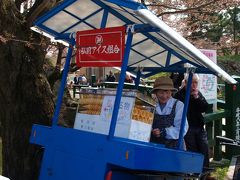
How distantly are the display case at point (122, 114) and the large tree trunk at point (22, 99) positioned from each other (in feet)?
5.81

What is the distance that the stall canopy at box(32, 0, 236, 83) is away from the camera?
3.81 metres

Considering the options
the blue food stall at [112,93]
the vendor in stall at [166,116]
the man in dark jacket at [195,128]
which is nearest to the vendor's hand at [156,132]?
the vendor in stall at [166,116]

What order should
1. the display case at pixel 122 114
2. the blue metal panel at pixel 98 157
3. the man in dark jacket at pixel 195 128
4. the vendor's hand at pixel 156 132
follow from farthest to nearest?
the man in dark jacket at pixel 195 128 → the vendor's hand at pixel 156 132 → the display case at pixel 122 114 → the blue metal panel at pixel 98 157

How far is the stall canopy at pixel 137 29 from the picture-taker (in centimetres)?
381

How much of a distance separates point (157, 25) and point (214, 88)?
17.5 ft

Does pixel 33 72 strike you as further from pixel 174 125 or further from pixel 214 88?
pixel 214 88

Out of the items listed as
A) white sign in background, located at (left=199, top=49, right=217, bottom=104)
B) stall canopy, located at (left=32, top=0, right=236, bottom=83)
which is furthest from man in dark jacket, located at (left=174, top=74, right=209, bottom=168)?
white sign in background, located at (left=199, top=49, right=217, bottom=104)

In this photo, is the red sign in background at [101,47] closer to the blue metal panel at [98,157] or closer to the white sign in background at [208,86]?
the blue metal panel at [98,157]

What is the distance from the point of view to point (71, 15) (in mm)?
4641

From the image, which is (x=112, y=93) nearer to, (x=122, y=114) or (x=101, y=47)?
(x=122, y=114)

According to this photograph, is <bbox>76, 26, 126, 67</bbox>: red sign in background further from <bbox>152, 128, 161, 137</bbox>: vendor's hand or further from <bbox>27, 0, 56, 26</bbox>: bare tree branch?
<bbox>27, 0, 56, 26</bbox>: bare tree branch

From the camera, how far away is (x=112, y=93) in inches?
174

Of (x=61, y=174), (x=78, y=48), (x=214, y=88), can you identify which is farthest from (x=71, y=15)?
(x=214, y=88)

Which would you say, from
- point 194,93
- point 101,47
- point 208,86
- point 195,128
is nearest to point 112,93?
point 101,47
